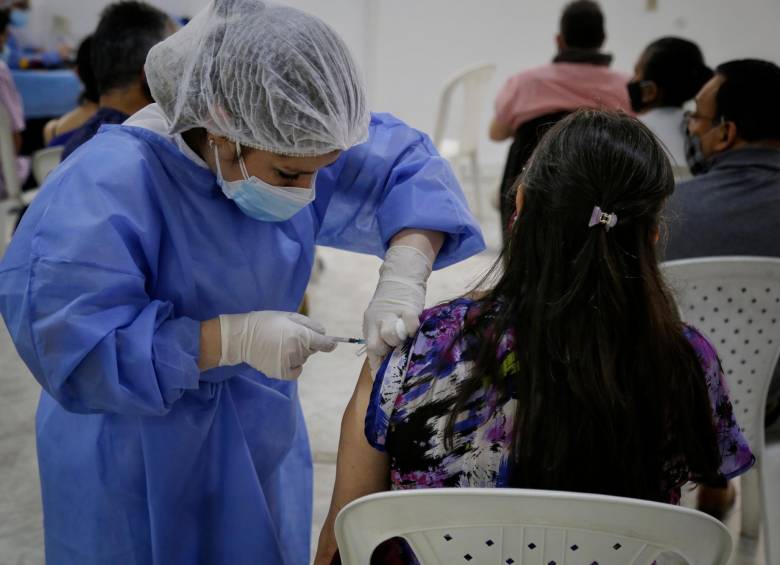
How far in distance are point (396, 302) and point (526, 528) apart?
381 mm

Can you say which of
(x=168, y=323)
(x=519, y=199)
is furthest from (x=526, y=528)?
(x=168, y=323)

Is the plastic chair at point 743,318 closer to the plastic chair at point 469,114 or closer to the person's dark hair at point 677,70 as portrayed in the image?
the person's dark hair at point 677,70

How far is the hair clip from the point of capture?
33.3 inches

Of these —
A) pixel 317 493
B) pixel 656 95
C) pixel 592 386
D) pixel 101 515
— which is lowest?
pixel 317 493

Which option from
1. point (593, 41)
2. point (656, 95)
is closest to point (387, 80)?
point (593, 41)

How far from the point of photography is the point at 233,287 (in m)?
1.05

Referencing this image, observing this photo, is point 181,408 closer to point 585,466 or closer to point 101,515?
point 101,515

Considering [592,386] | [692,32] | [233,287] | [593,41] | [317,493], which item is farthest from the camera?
[692,32]

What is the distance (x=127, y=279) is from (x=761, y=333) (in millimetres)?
1173

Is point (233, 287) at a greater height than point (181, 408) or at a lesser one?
greater

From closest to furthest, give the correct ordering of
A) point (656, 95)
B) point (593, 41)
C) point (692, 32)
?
point (656, 95) < point (593, 41) < point (692, 32)

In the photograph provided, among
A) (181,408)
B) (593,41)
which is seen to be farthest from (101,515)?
(593,41)

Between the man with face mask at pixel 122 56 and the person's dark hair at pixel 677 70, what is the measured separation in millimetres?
1542

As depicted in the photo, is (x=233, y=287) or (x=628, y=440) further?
(x=233, y=287)
